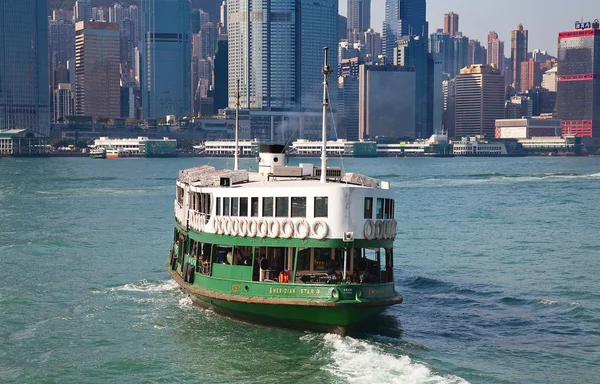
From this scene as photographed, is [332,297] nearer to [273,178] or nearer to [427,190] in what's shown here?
[273,178]

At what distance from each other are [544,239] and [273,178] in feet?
87.2

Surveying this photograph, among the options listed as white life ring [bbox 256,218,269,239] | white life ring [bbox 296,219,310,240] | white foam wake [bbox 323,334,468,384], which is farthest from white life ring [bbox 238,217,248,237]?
white foam wake [bbox 323,334,468,384]

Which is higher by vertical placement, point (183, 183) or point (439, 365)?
point (183, 183)

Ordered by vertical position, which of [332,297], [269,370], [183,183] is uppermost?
[183,183]

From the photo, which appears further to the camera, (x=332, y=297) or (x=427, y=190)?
(x=427, y=190)

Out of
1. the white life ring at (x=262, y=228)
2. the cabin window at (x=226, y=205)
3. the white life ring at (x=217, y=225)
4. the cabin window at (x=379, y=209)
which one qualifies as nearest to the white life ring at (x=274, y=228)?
the white life ring at (x=262, y=228)

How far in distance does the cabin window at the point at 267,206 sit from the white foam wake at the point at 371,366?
4.13 m

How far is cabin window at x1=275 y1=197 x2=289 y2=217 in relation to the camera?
29.3 m

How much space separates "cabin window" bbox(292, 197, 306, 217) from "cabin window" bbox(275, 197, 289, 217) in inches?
10.2

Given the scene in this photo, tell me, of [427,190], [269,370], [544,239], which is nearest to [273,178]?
[269,370]

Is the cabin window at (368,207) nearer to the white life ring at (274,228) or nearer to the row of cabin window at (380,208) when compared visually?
the row of cabin window at (380,208)

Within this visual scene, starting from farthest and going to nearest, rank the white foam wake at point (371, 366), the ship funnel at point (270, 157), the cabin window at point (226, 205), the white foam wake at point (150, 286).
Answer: the white foam wake at point (150, 286)
the ship funnel at point (270, 157)
the cabin window at point (226, 205)
the white foam wake at point (371, 366)

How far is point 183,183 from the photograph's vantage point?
3678 centimetres

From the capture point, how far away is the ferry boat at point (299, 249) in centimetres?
2844
